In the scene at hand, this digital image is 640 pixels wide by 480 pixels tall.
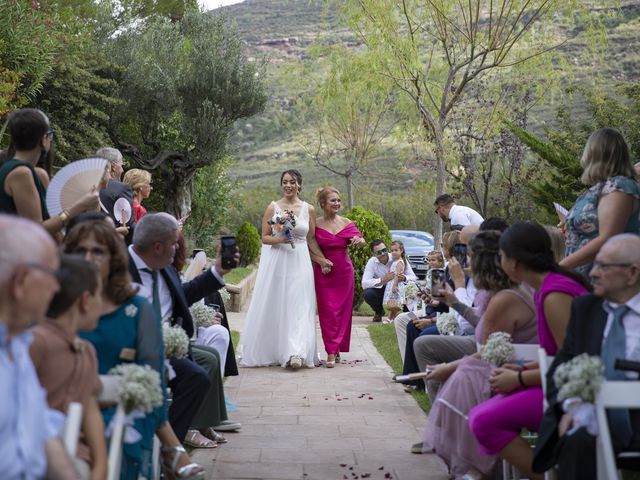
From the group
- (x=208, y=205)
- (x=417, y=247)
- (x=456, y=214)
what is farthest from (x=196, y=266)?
(x=417, y=247)

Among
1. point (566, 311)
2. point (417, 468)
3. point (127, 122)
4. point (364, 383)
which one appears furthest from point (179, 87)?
point (566, 311)

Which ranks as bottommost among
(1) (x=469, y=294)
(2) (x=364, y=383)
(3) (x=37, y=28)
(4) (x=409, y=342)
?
(2) (x=364, y=383)

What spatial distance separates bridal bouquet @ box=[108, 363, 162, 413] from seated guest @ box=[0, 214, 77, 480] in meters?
0.97

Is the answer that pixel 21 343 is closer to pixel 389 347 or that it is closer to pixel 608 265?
pixel 608 265

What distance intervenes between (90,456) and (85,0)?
96.6 feet

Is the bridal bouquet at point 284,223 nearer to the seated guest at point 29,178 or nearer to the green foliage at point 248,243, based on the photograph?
the seated guest at point 29,178

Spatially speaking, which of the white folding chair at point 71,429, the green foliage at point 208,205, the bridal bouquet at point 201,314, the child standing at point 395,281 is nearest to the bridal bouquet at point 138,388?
the white folding chair at point 71,429

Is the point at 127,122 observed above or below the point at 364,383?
above

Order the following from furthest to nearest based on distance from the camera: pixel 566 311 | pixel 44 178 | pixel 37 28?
pixel 37 28 → pixel 44 178 → pixel 566 311

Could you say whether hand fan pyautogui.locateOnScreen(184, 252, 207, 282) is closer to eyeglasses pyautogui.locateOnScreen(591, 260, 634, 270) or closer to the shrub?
eyeglasses pyautogui.locateOnScreen(591, 260, 634, 270)

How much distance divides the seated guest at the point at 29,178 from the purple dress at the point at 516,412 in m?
2.61

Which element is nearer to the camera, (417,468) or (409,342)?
(417,468)

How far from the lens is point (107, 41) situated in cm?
2202

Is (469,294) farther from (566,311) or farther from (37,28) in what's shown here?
(37,28)
